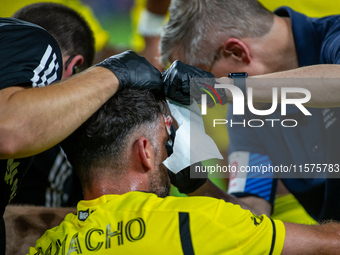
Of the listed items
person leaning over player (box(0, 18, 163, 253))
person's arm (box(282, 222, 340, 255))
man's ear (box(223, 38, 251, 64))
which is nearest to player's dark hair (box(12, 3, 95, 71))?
person leaning over player (box(0, 18, 163, 253))

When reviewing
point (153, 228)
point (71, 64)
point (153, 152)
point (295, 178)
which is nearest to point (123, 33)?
point (71, 64)

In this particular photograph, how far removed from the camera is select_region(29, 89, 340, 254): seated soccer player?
85 centimetres

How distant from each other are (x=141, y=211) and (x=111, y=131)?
25 cm

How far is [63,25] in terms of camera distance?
160 centimetres

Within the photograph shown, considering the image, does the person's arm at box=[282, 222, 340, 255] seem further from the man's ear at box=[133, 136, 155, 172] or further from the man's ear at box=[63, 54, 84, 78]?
the man's ear at box=[63, 54, 84, 78]

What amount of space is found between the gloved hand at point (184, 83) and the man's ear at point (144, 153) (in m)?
0.17

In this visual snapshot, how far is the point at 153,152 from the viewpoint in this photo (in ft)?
3.37

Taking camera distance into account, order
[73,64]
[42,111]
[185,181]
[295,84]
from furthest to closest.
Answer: [73,64] → [185,181] → [295,84] → [42,111]

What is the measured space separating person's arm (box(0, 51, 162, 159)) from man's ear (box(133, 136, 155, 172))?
6.5 inches

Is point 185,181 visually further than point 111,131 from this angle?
Yes

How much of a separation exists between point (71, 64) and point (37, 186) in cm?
62

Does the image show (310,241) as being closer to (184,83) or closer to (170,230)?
(170,230)

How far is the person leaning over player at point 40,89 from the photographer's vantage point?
0.79 m

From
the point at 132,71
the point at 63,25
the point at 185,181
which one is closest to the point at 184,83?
the point at 132,71
